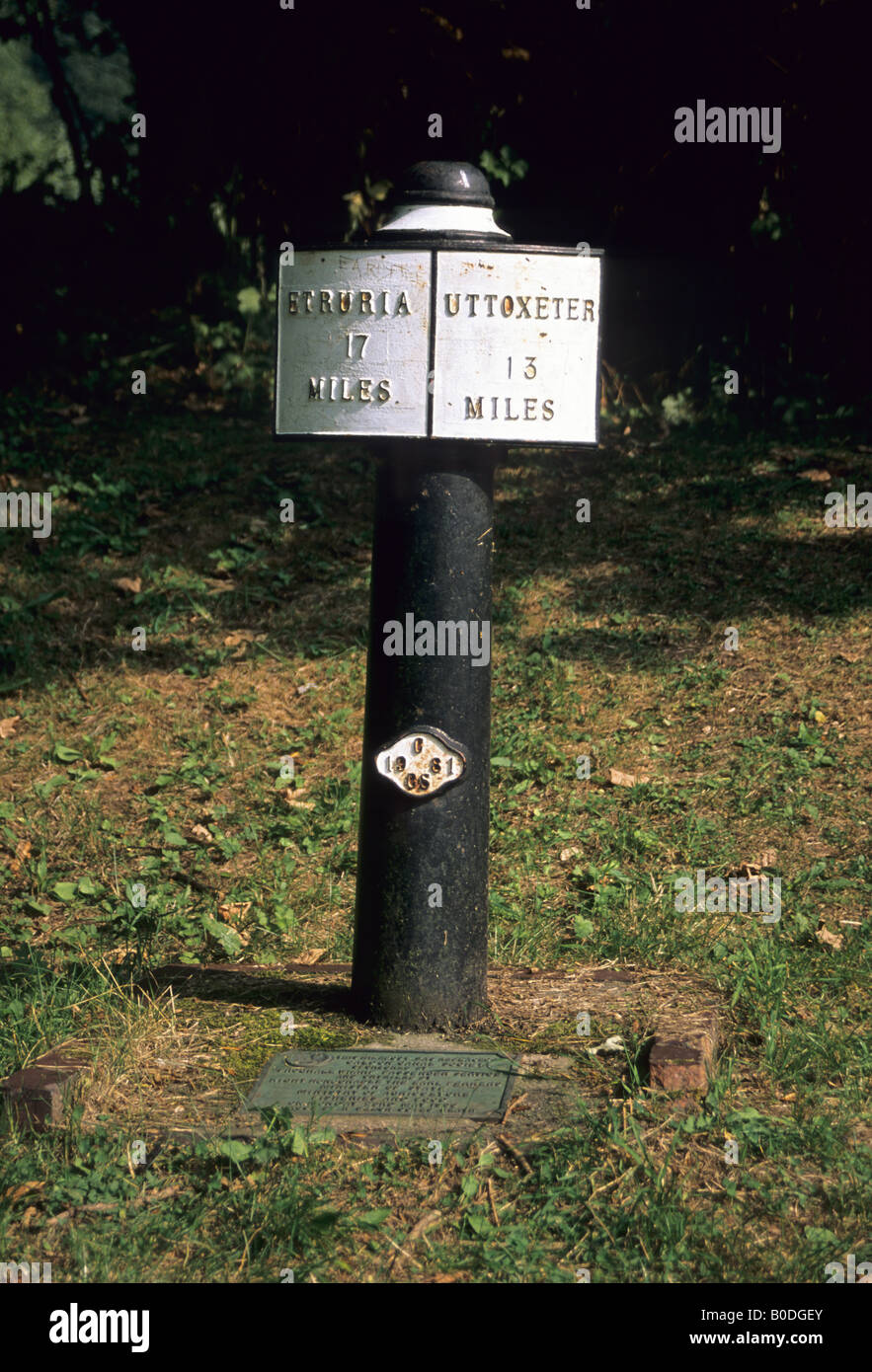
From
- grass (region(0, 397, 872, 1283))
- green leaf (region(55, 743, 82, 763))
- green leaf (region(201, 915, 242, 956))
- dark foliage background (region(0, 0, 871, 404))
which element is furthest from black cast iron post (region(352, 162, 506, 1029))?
dark foliage background (region(0, 0, 871, 404))

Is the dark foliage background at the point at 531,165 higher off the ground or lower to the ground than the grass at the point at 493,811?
higher

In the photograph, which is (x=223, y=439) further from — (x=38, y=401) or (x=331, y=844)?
(x=331, y=844)

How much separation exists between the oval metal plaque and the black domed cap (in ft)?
4.60

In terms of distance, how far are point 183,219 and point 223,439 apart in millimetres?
2412

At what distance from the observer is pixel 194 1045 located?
12.6 feet

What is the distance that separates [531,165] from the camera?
10.8m

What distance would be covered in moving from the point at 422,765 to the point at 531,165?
26.7ft

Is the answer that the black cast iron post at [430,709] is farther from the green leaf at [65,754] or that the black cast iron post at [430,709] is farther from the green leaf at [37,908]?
the green leaf at [65,754]

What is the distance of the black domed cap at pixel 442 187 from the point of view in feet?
12.7

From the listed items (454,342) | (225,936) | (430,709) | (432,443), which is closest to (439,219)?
(454,342)

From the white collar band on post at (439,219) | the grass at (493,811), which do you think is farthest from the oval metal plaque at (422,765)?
the white collar band on post at (439,219)

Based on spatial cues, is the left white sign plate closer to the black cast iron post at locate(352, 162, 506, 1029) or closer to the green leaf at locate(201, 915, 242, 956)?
the black cast iron post at locate(352, 162, 506, 1029)

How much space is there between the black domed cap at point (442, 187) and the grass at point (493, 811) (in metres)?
2.28

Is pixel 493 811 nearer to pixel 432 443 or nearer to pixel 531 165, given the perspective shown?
pixel 432 443
